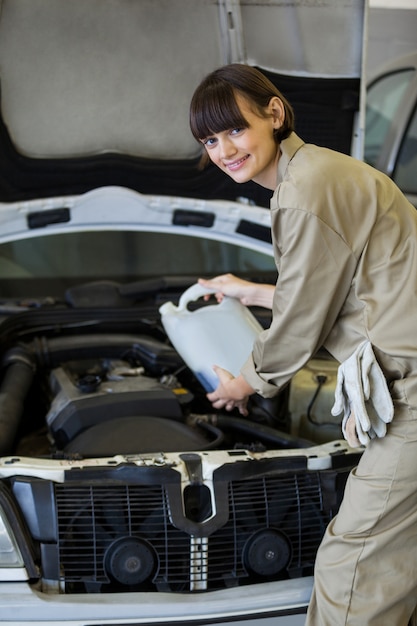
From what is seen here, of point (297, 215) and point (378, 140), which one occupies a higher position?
point (297, 215)

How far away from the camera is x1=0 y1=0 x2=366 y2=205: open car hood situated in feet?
7.70

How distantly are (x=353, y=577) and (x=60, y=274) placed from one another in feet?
5.18

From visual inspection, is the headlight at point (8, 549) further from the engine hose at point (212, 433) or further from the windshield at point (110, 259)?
the windshield at point (110, 259)

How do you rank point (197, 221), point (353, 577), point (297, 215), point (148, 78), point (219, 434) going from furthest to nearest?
1. point (197, 221)
2. point (148, 78)
3. point (219, 434)
4. point (353, 577)
5. point (297, 215)

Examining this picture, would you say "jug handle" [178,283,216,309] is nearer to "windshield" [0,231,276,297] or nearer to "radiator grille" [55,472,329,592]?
"windshield" [0,231,276,297]

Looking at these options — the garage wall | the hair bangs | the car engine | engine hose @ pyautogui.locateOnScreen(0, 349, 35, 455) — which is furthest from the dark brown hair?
the garage wall

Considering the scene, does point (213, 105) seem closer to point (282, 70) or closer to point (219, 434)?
point (219, 434)

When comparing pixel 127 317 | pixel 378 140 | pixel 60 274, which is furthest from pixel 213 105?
pixel 378 140

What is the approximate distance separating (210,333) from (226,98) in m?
0.88

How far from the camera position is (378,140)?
463cm

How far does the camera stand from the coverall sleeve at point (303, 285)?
4.87 ft

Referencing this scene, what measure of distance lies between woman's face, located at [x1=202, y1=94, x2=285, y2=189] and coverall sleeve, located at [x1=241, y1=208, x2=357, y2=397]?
0.14m

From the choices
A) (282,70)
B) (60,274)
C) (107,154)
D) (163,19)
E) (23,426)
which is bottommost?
(23,426)

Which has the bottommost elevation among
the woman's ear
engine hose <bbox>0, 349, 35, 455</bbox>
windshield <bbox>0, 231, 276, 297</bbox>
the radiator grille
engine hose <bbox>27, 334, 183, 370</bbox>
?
the radiator grille
